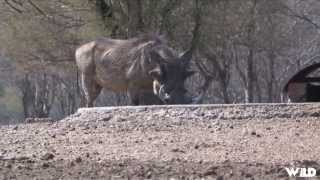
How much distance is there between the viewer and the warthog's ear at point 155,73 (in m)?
17.3

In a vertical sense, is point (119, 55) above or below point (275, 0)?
below

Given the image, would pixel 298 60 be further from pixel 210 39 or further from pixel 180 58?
pixel 180 58

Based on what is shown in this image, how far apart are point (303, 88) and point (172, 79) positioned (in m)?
2.94

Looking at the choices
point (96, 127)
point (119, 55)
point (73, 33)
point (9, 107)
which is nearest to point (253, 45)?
point (73, 33)

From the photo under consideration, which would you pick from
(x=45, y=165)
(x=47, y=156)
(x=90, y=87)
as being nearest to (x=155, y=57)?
(x=90, y=87)

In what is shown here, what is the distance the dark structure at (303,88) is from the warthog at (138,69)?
2001 millimetres

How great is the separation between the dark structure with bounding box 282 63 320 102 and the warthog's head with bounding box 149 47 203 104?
6.56 feet

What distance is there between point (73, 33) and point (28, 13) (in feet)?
7.04

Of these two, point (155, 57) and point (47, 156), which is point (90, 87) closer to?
point (155, 57)

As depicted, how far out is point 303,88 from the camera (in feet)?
58.3

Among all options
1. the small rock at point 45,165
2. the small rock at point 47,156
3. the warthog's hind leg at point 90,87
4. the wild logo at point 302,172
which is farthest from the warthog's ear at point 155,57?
the wild logo at point 302,172

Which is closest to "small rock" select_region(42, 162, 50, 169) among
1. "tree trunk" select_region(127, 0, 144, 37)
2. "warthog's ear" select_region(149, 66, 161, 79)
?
"warthog's ear" select_region(149, 66, 161, 79)

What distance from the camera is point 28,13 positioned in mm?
29047

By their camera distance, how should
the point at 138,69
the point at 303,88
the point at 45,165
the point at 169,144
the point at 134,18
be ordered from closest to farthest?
the point at 45,165 < the point at 169,144 < the point at 303,88 < the point at 138,69 < the point at 134,18
